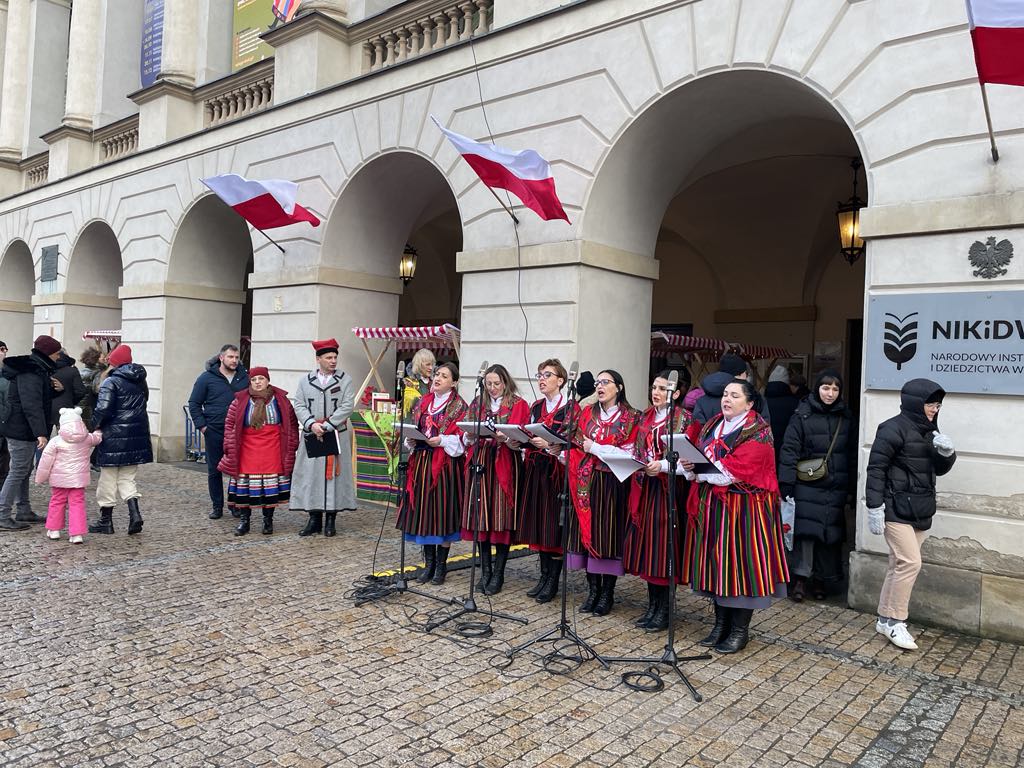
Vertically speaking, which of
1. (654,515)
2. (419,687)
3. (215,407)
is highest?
(215,407)

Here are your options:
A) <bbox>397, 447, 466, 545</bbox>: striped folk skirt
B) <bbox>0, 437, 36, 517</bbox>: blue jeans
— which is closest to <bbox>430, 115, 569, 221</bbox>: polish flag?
<bbox>397, 447, 466, 545</bbox>: striped folk skirt

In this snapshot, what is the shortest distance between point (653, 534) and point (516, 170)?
4189 millimetres

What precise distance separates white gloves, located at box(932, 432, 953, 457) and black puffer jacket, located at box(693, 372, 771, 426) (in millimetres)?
1179

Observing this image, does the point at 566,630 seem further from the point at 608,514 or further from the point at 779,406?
the point at 779,406

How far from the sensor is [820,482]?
6.29 meters

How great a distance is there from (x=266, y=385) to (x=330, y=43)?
20.0ft

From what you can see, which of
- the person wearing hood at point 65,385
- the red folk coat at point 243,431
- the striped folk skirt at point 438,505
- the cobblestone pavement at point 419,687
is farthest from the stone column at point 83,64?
the striped folk skirt at point 438,505

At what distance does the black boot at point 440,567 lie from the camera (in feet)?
21.2

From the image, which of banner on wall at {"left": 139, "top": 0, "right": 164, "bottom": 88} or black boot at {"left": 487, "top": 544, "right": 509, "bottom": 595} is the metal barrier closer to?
banner on wall at {"left": 139, "top": 0, "right": 164, "bottom": 88}

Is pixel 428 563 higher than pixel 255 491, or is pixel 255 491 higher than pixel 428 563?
pixel 255 491

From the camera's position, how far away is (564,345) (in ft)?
27.8

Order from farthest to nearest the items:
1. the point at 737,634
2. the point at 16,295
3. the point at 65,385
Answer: the point at 16,295 → the point at 65,385 → the point at 737,634

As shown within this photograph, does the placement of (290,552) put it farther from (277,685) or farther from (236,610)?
(277,685)

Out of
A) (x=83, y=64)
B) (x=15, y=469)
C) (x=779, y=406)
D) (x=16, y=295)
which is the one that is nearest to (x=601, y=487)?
(x=779, y=406)
